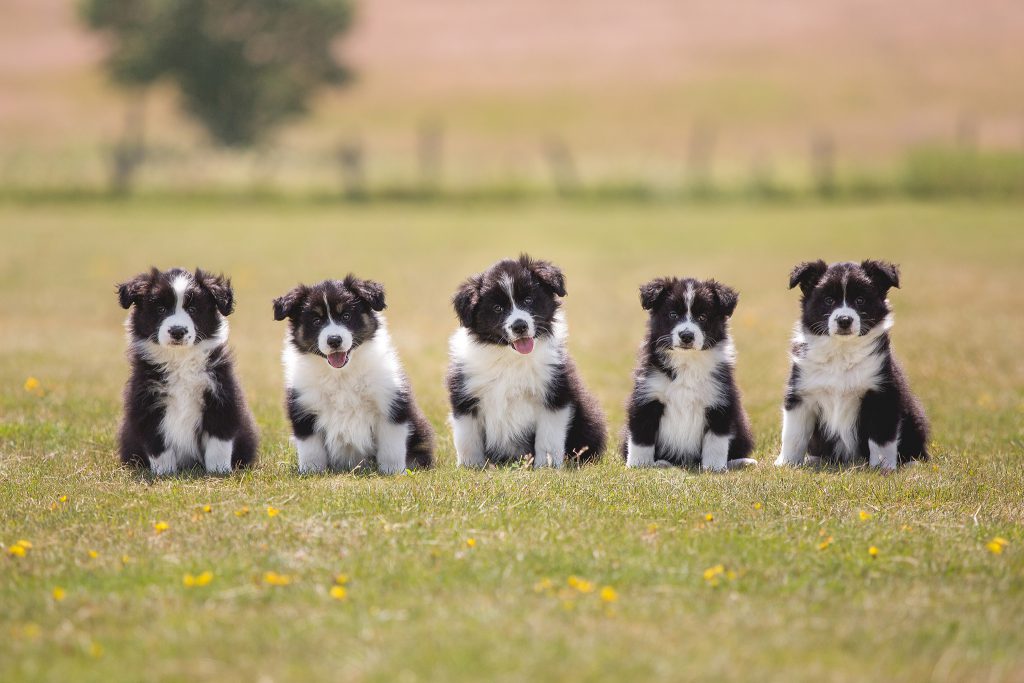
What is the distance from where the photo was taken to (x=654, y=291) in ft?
27.4

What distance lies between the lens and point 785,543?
6535 mm

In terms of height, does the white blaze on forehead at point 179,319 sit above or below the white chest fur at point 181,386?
above

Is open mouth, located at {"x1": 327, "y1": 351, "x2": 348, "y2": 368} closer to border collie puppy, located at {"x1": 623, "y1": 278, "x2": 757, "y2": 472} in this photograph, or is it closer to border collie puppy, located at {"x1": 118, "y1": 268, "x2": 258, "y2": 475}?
border collie puppy, located at {"x1": 118, "y1": 268, "x2": 258, "y2": 475}

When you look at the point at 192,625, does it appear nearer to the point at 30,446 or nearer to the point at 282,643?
the point at 282,643

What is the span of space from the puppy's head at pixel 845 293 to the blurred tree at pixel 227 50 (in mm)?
54706

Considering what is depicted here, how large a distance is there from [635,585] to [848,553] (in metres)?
1.29

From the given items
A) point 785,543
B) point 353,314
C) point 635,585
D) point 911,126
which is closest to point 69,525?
point 353,314

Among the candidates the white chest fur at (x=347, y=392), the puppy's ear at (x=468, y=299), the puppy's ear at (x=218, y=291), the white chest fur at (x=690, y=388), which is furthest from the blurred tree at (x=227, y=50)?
the white chest fur at (x=690, y=388)

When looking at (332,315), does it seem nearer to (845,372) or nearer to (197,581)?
(197,581)

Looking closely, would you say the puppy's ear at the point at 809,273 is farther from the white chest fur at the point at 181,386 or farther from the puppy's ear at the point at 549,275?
the white chest fur at the point at 181,386

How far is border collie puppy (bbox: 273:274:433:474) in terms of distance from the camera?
814cm

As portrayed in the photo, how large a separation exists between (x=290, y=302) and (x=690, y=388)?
2793 millimetres

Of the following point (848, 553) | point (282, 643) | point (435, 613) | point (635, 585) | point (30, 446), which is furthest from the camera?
point (30, 446)

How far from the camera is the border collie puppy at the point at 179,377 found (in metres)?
8.15
